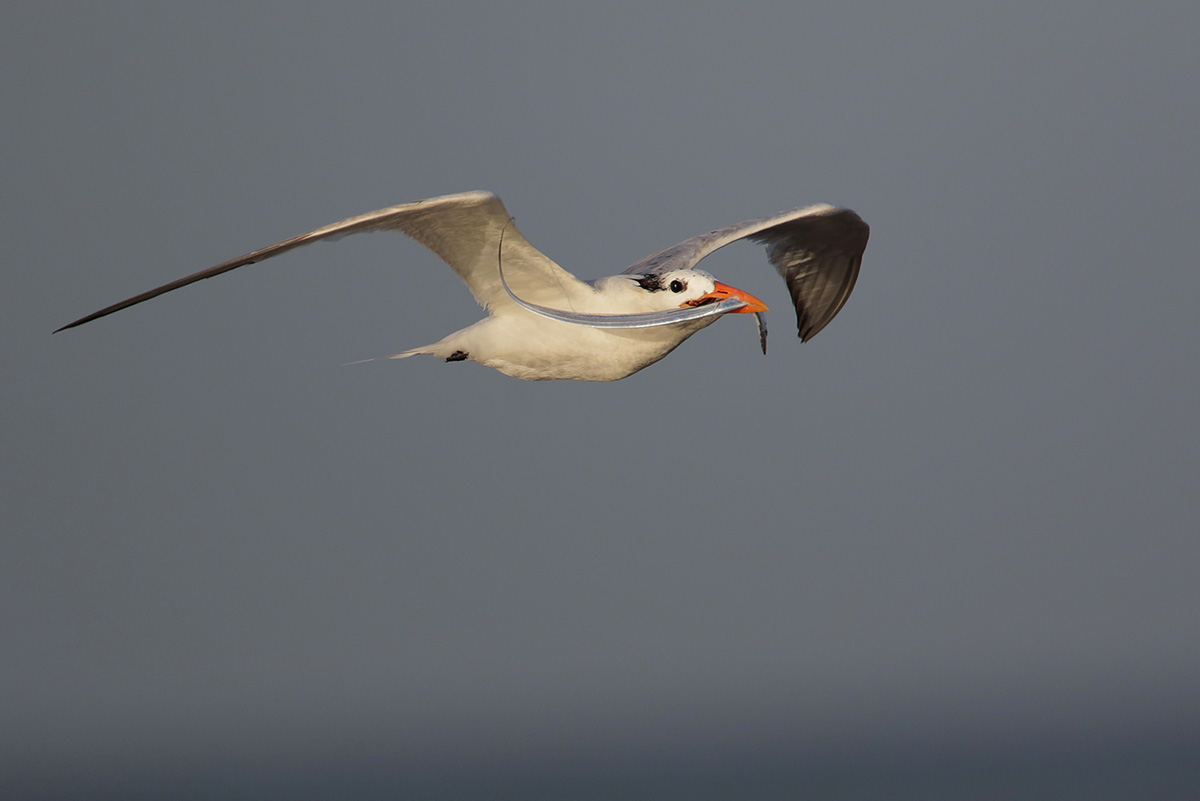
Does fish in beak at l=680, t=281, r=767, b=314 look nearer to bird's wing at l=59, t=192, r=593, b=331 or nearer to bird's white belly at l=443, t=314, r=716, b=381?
bird's white belly at l=443, t=314, r=716, b=381

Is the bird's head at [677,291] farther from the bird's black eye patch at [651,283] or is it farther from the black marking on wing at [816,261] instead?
the black marking on wing at [816,261]

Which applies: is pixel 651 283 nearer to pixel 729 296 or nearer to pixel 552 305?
pixel 729 296

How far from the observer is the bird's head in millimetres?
9234

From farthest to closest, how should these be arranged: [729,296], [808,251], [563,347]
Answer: [808,251] < [563,347] < [729,296]

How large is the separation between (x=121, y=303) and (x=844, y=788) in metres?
50.7

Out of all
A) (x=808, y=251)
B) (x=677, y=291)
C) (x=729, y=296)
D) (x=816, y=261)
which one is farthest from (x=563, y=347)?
(x=816, y=261)

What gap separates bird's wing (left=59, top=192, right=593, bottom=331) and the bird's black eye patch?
42cm

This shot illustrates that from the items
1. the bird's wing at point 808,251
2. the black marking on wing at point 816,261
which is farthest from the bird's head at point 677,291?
the black marking on wing at point 816,261

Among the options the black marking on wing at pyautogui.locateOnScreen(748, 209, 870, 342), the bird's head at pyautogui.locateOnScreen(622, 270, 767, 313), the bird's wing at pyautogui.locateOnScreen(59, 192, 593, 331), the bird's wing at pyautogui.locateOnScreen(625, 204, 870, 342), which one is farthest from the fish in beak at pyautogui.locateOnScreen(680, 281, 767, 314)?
the black marking on wing at pyautogui.locateOnScreen(748, 209, 870, 342)

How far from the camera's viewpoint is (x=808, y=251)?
11.8 m

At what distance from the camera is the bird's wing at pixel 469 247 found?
7480mm

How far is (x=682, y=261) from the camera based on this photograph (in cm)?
1009

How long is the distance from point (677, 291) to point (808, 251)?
3015 mm

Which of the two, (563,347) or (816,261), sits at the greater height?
Result: (816,261)
